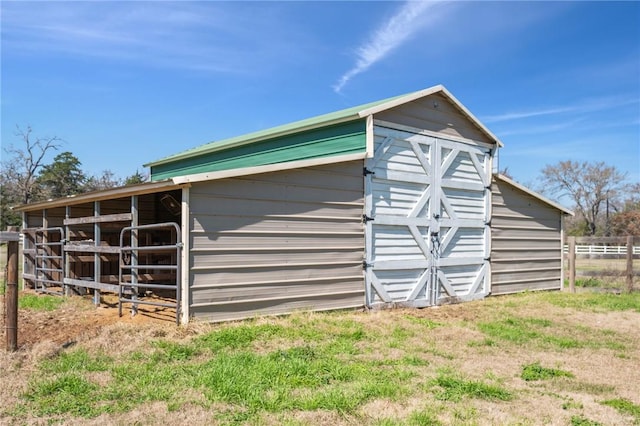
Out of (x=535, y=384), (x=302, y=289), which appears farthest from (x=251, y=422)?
(x=302, y=289)

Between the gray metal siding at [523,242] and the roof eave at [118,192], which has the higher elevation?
the roof eave at [118,192]

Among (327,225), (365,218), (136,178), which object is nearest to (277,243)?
(327,225)

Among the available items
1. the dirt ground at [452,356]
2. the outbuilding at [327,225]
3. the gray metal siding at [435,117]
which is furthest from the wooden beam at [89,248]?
the gray metal siding at [435,117]

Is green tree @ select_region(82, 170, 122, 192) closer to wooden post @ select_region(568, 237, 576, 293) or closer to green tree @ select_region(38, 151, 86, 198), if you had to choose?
green tree @ select_region(38, 151, 86, 198)

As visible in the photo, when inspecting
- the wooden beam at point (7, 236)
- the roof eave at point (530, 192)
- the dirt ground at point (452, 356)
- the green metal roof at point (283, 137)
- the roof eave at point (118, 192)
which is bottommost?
the dirt ground at point (452, 356)

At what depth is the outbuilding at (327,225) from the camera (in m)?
7.59

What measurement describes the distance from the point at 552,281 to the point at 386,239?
6543 mm

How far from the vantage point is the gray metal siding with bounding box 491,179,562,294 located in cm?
1224

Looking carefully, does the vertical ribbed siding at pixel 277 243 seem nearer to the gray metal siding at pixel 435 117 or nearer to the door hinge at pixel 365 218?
the door hinge at pixel 365 218

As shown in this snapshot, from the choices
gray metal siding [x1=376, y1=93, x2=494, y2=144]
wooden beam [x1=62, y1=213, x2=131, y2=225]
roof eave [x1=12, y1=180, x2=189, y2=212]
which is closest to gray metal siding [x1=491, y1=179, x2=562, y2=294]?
gray metal siding [x1=376, y1=93, x2=494, y2=144]

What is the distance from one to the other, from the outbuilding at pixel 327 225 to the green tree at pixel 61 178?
28835mm

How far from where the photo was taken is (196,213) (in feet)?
23.9

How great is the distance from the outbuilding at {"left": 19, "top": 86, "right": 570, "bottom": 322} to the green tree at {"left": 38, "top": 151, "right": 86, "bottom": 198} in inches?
1135

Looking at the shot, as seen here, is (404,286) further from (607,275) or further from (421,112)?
(607,275)
